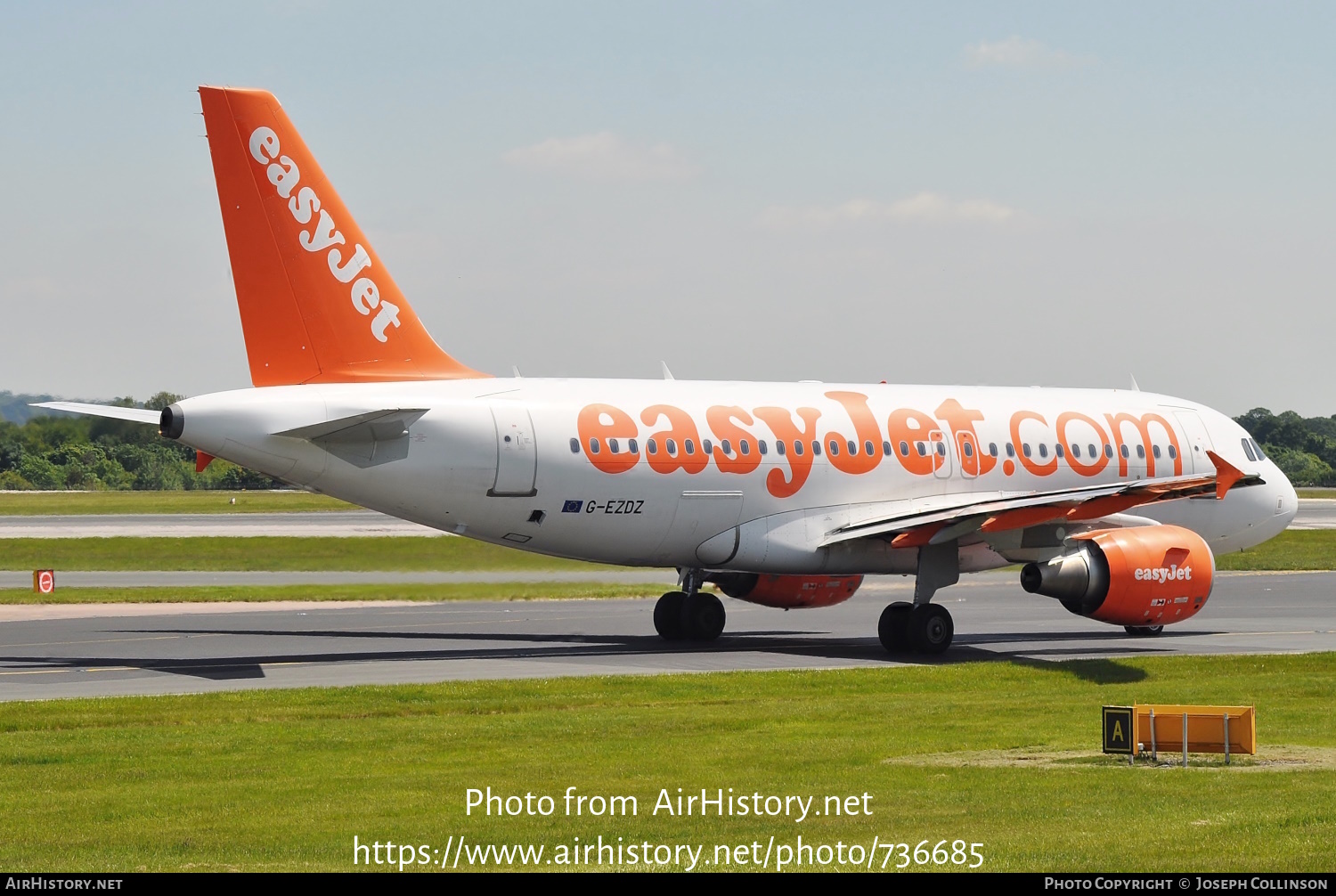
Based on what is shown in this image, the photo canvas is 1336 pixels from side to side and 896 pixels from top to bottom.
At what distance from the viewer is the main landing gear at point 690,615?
105 feet

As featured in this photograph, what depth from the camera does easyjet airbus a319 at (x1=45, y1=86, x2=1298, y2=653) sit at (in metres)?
26.9

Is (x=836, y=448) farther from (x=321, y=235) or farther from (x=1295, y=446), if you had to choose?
(x=1295, y=446)

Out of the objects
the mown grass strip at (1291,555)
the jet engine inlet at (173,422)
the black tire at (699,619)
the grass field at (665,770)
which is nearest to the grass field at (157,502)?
the mown grass strip at (1291,555)

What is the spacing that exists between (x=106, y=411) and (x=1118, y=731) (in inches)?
681

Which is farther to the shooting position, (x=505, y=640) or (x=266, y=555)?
(x=266, y=555)

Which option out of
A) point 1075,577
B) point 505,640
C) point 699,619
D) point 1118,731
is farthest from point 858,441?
point 1118,731

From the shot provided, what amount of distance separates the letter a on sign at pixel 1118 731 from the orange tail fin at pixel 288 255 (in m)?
15.0

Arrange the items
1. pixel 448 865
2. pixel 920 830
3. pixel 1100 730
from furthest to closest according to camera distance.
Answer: pixel 1100 730 < pixel 920 830 < pixel 448 865

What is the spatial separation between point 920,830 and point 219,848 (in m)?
5.40

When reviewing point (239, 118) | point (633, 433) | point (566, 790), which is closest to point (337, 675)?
point (633, 433)

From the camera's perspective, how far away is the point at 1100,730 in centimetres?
1900

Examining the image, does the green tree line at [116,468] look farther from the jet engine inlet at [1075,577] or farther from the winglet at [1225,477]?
the winglet at [1225,477]

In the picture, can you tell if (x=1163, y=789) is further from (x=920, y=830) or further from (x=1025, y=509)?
(x=1025, y=509)

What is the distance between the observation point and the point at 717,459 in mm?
30000
